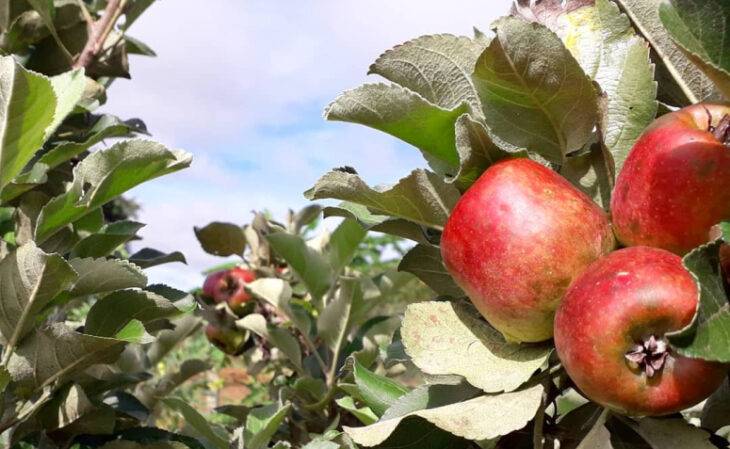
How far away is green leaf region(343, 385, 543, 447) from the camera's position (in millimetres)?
723

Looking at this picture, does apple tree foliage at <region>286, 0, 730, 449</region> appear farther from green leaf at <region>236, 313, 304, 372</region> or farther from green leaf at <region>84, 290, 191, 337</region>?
green leaf at <region>236, 313, 304, 372</region>

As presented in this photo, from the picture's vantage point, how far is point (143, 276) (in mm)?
1154

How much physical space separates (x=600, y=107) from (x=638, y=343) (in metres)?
0.26

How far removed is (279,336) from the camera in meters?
1.95

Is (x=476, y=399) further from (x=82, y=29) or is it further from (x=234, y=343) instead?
(x=234, y=343)

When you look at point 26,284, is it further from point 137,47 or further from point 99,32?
point 137,47

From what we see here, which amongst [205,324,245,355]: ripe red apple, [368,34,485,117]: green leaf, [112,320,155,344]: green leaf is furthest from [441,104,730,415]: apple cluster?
[205,324,245,355]: ripe red apple

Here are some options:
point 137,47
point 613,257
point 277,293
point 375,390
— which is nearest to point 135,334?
point 375,390

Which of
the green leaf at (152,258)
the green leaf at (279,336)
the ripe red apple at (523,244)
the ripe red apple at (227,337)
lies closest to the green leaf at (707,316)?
the ripe red apple at (523,244)

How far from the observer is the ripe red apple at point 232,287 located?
90.1 inches

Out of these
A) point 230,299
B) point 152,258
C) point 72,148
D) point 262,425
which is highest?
point 72,148

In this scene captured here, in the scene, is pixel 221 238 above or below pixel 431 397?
below

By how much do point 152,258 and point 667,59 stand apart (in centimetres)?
115

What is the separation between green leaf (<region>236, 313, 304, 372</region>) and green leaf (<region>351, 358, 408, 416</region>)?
0.98 metres
